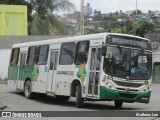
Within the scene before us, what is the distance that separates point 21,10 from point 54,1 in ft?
21.9

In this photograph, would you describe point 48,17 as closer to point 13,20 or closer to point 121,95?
point 13,20

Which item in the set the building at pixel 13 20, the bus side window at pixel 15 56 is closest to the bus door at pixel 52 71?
the bus side window at pixel 15 56

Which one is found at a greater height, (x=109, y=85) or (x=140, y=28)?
(x=140, y=28)

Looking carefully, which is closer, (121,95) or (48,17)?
(121,95)

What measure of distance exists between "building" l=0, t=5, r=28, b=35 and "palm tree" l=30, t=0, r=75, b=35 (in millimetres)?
3286

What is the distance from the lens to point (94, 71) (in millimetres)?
16969

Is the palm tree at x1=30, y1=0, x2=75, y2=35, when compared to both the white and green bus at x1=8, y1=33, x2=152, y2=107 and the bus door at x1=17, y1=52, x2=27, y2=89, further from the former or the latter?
the white and green bus at x1=8, y1=33, x2=152, y2=107

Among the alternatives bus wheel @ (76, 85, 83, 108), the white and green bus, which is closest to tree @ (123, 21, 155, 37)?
the white and green bus

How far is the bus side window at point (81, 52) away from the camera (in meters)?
17.6

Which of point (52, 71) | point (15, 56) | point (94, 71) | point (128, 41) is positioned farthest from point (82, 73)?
point (15, 56)

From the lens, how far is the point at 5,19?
143 feet

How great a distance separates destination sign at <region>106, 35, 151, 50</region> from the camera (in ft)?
55.4

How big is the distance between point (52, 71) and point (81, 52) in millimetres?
2730

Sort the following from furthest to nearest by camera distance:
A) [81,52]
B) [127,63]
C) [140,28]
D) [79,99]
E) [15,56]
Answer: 1. [140,28]
2. [15,56]
3. [81,52]
4. [79,99]
5. [127,63]
